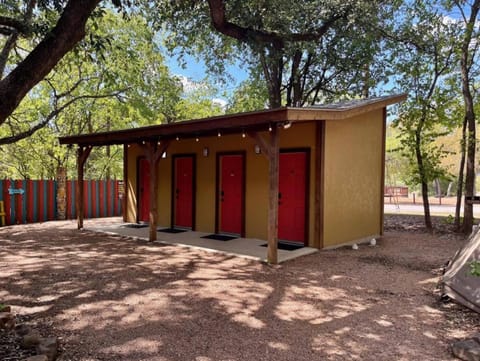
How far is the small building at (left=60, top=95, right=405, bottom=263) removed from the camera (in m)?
5.91

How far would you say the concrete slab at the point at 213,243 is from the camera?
585cm

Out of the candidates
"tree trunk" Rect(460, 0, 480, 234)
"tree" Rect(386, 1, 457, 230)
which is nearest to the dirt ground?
"tree trunk" Rect(460, 0, 480, 234)

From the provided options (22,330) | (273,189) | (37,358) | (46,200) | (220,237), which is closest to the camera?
(37,358)

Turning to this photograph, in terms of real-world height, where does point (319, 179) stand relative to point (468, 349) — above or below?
above

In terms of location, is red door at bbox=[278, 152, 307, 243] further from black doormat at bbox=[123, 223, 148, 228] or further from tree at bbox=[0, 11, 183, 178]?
tree at bbox=[0, 11, 183, 178]

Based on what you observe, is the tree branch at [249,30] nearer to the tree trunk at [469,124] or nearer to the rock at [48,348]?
the tree trunk at [469,124]

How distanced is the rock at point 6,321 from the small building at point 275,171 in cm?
335

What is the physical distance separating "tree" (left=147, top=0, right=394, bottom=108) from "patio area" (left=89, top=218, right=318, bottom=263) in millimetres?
4480

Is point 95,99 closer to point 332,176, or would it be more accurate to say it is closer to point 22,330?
point 332,176

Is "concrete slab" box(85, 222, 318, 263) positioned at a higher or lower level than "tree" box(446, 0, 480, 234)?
lower

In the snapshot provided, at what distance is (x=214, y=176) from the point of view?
805 cm

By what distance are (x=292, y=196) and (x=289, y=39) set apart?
4334 mm

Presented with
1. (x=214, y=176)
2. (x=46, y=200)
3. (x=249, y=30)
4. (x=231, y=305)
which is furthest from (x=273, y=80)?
(x=231, y=305)

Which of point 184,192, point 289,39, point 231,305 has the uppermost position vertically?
point 289,39
